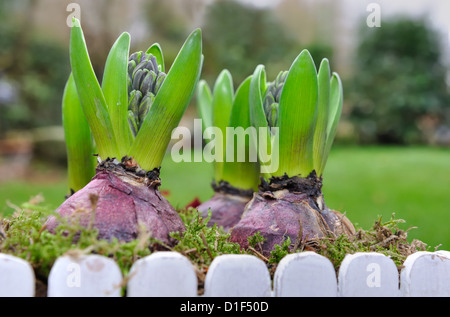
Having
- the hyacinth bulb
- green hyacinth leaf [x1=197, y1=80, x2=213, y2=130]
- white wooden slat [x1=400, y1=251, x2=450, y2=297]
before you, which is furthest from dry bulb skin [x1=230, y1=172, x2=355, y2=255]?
green hyacinth leaf [x1=197, y1=80, x2=213, y2=130]

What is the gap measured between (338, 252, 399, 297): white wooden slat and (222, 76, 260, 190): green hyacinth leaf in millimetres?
543

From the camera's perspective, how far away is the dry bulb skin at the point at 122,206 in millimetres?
931

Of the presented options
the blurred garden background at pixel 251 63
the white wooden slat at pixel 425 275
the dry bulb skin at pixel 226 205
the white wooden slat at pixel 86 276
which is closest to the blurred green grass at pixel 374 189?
the blurred garden background at pixel 251 63

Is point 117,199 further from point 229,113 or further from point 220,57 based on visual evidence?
point 220,57

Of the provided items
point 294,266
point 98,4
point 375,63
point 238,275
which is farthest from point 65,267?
point 375,63

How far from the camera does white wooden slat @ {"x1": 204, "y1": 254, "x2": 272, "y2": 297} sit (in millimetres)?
871

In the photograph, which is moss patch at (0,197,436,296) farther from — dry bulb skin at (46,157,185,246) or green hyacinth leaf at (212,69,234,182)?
green hyacinth leaf at (212,69,234,182)

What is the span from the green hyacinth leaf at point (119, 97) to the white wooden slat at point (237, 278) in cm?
39

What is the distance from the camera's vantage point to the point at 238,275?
878mm

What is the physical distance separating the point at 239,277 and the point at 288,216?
281 mm

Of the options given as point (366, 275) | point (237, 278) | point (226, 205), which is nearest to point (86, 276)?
point (237, 278)

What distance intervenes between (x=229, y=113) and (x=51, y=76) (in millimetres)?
7150

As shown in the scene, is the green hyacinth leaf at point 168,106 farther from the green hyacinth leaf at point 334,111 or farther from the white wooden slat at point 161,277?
the green hyacinth leaf at point 334,111

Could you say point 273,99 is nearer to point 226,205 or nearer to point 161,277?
point 226,205
